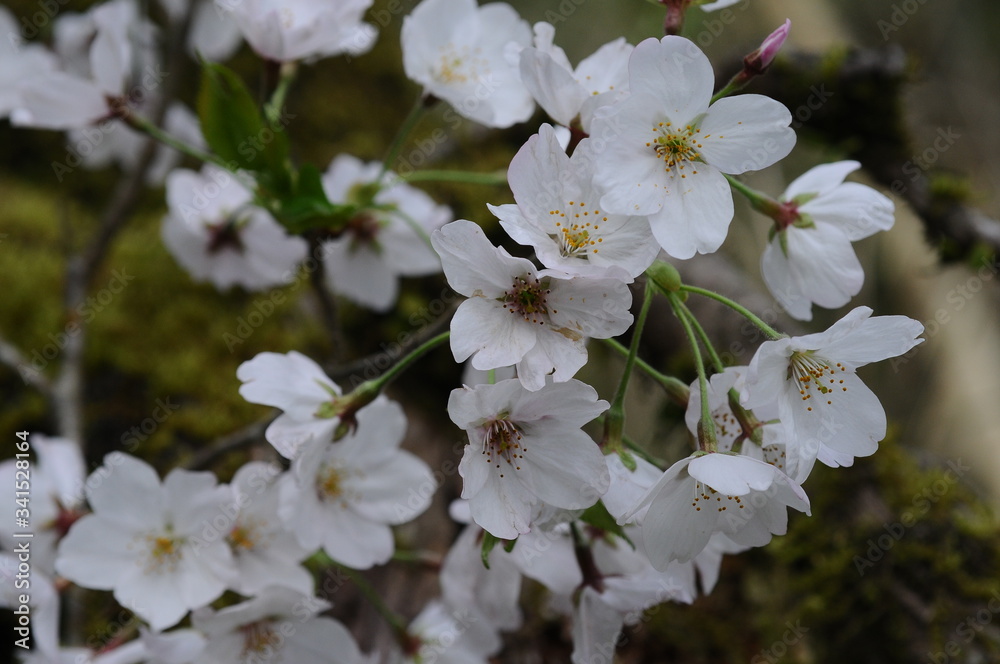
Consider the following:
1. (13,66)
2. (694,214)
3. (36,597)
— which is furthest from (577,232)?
(13,66)

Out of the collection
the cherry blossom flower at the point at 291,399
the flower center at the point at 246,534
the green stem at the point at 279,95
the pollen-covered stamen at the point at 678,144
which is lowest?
the flower center at the point at 246,534

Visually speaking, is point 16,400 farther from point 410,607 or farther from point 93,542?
point 410,607

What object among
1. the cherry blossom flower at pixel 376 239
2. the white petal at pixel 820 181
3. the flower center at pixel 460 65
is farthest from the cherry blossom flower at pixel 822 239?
the cherry blossom flower at pixel 376 239

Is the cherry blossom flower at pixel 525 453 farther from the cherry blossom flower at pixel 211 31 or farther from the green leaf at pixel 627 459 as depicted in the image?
the cherry blossom flower at pixel 211 31

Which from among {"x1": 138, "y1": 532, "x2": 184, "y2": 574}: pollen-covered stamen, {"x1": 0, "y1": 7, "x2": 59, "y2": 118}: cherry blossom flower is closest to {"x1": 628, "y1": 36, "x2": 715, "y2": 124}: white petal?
{"x1": 138, "y1": 532, "x2": 184, "y2": 574}: pollen-covered stamen

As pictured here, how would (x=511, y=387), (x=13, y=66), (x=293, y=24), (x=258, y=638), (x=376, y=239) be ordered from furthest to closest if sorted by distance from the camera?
(x=13, y=66) → (x=376, y=239) → (x=293, y=24) → (x=258, y=638) → (x=511, y=387)

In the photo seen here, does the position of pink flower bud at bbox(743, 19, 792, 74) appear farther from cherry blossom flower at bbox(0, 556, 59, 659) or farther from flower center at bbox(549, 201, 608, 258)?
cherry blossom flower at bbox(0, 556, 59, 659)

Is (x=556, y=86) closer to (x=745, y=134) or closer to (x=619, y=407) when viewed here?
(x=745, y=134)
